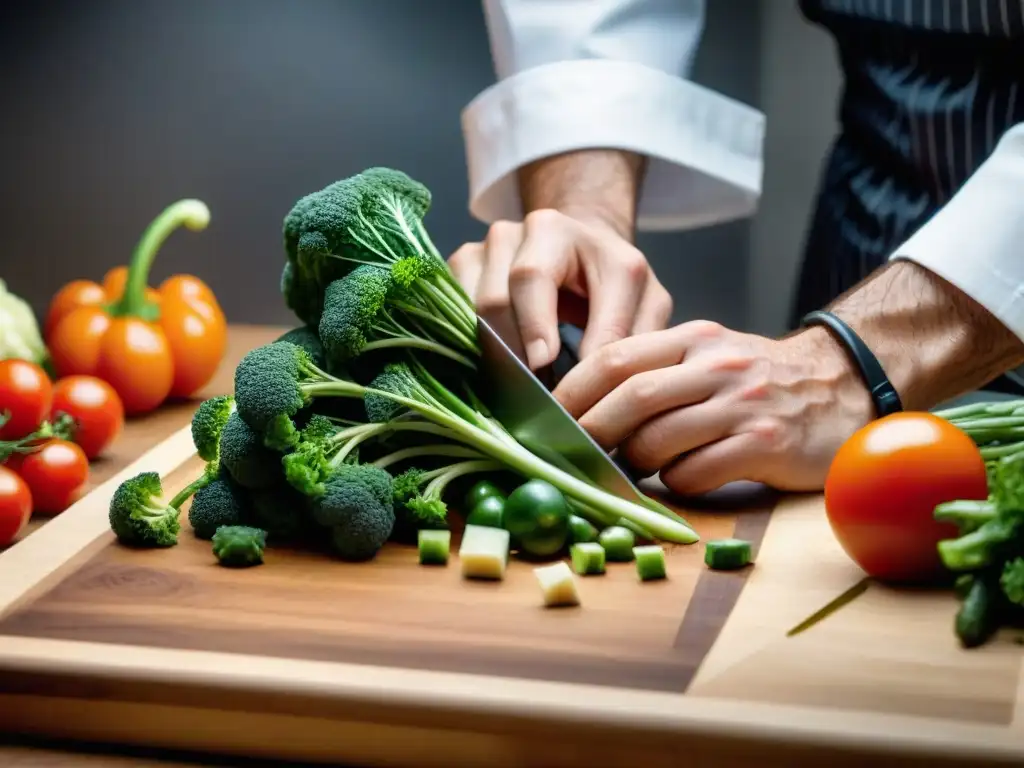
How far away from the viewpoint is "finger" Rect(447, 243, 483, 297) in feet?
4.78

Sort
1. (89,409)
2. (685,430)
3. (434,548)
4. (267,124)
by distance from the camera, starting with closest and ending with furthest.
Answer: (434,548) < (685,430) < (89,409) < (267,124)

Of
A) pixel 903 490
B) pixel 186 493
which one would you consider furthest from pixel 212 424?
pixel 903 490

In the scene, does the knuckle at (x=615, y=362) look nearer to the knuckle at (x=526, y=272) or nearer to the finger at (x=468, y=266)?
the knuckle at (x=526, y=272)

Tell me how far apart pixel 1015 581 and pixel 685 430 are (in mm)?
372

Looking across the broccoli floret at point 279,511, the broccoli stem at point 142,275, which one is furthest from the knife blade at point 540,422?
the broccoli stem at point 142,275

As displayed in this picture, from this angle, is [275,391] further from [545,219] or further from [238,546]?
[545,219]

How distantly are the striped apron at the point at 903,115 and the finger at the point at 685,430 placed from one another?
30 centimetres

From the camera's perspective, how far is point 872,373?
1287mm

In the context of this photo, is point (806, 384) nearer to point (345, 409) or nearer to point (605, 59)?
point (345, 409)

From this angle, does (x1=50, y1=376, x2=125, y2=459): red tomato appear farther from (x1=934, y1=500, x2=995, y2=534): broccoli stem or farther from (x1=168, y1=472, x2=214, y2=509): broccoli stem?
(x1=934, y1=500, x2=995, y2=534): broccoli stem

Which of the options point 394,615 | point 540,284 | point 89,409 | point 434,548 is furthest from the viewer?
point 89,409

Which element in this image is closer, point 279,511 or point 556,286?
point 279,511

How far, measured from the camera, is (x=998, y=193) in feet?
4.24

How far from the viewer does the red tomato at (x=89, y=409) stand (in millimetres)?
1451
